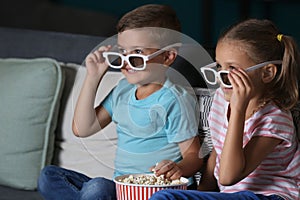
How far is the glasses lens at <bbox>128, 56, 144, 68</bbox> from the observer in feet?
6.08

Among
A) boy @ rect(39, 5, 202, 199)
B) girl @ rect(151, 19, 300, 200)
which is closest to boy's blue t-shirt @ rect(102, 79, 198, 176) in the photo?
boy @ rect(39, 5, 202, 199)

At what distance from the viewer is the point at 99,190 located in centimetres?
187

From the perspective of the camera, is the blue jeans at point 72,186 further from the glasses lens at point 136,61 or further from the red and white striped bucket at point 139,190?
the glasses lens at point 136,61

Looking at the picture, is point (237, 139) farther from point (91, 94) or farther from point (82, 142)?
point (82, 142)

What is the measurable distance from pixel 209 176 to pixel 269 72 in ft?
1.09

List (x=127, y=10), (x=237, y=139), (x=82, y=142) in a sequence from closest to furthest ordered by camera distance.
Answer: (x=237, y=139), (x=82, y=142), (x=127, y=10)

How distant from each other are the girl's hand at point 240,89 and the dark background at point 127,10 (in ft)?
6.46

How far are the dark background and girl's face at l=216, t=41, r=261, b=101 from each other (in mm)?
1900

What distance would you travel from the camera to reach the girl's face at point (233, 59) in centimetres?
171

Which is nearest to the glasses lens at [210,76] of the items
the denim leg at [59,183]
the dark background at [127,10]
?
the denim leg at [59,183]

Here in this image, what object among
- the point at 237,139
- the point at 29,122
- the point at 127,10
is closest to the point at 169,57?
the point at 237,139

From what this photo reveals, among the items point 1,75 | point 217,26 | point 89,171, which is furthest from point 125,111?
point 217,26

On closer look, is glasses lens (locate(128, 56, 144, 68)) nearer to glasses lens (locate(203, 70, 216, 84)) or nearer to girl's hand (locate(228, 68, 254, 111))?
glasses lens (locate(203, 70, 216, 84))

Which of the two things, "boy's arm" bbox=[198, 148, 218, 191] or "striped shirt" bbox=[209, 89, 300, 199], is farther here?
"boy's arm" bbox=[198, 148, 218, 191]
